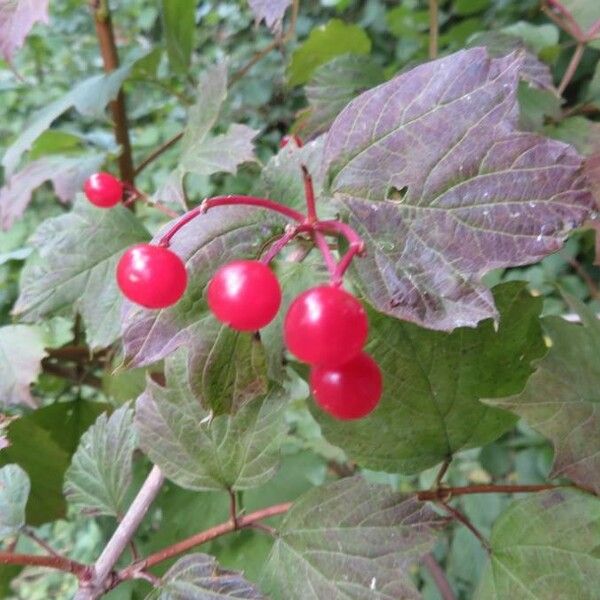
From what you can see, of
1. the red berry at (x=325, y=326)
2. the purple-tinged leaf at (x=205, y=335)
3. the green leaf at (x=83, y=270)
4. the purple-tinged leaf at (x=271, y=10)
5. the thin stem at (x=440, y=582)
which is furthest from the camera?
the thin stem at (x=440, y=582)

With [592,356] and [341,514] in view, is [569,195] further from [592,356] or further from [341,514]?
[341,514]

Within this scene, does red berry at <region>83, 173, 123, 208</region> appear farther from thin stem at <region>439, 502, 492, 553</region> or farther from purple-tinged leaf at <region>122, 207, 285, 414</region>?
thin stem at <region>439, 502, 492, 553</region>

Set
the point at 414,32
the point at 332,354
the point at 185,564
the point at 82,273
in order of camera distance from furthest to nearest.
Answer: the point at 414,32, the point at 82,273, the point at 185,564, the point at 332,354

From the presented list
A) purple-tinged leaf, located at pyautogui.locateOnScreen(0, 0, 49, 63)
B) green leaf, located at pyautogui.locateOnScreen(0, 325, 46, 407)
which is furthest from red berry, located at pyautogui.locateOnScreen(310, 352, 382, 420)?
purple-tinged leaf, located at pyautogui.locateOnScreen(0, 0, 49, 63)

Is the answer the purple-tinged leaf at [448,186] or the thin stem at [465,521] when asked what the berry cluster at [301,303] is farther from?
the thin stem at [465,521]

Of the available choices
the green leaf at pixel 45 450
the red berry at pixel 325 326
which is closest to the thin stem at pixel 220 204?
the red berry at pixel 325 326

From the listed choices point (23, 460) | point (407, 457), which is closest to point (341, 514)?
point (407, 457)

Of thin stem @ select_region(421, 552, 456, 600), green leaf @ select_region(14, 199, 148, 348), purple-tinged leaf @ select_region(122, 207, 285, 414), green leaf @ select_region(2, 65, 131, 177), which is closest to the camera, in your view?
purple-tinged leaf @ select_region(122, 207, 285, 414)
